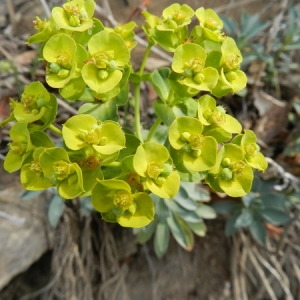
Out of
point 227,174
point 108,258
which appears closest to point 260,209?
point 108,258

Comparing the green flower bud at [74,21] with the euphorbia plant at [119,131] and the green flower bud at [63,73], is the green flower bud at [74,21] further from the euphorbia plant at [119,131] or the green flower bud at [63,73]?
the green flower bud at [63,73]

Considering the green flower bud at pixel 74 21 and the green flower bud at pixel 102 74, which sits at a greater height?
the green flower bud at pixel 74 21

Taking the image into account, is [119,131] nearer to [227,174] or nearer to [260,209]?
[227,174]

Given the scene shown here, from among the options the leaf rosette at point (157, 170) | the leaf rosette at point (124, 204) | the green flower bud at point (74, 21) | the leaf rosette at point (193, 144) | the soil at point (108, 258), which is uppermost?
the green flower bud at point (74, 21)

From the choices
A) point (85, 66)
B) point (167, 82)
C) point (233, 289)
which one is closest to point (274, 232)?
point (233, 289)

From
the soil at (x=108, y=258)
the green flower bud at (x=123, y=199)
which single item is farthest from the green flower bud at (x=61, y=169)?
the soil at (x=108, y=258)

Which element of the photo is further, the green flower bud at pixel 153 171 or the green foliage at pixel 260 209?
the green foliage at pixel 260 209
